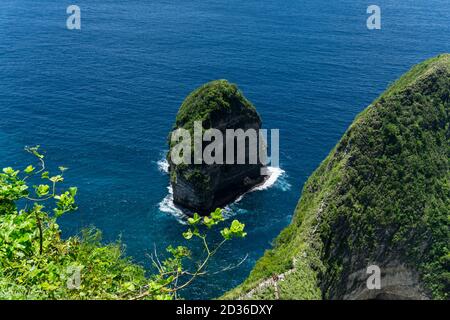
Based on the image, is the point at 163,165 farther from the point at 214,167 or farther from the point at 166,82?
the point at 166,82

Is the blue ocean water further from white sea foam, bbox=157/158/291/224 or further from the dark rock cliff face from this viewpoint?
the dark rock cliff face

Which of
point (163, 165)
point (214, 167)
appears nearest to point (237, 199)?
point (214, 167)

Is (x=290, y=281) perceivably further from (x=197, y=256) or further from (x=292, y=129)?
(x=292, y=129)

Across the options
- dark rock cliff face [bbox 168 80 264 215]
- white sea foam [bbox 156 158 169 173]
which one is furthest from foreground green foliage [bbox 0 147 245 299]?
white sea foam [bbox 156 158 169 173]

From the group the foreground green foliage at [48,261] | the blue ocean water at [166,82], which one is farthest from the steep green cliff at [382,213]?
the foreground green foliage at [48,261]

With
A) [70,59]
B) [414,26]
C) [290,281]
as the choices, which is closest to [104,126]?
[70,59]

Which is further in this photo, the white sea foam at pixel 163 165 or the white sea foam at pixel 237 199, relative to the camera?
the white sea foam at pixel 163 165

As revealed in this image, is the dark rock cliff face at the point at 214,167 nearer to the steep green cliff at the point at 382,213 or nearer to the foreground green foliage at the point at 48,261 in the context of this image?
the steep green cliff at the point at 382,213
